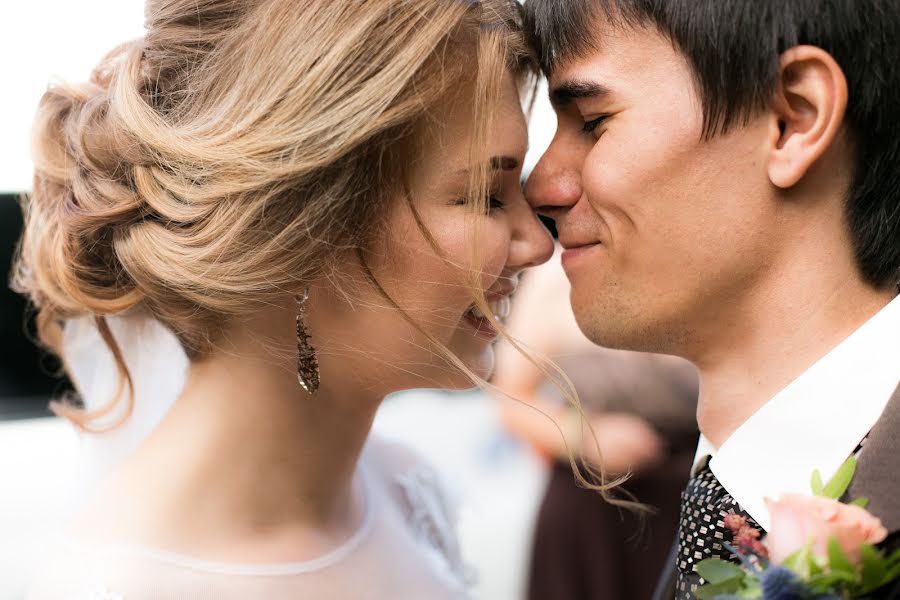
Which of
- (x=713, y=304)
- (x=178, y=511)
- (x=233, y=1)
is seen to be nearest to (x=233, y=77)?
(x=233, y=1)

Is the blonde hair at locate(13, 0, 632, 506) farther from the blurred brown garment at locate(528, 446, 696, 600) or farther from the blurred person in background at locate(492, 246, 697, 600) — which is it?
the blurred brown garment at locate(528, 446, 696, 600)

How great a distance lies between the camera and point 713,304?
1.76 metres

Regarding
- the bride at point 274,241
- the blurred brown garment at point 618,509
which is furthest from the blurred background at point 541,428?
the bride at point 274,241

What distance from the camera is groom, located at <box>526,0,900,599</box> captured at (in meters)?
1.58

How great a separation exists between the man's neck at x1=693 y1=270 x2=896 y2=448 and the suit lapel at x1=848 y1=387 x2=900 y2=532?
25cm

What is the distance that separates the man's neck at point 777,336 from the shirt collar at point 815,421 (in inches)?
2.0

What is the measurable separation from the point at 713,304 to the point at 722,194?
0.21m

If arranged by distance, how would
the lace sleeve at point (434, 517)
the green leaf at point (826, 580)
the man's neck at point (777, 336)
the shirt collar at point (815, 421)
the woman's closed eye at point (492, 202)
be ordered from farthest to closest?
the lace sleeve at point (434, 517)
the woman's closed eye at point (492, 202)
the man's neck at point (777, 336)
the shirt collar at point (815, 421)
the green leaf at point (826, 580)

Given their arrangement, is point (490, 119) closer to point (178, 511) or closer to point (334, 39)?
point (334, 39)

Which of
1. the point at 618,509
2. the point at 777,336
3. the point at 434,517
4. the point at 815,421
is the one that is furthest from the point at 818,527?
the point at 618,509

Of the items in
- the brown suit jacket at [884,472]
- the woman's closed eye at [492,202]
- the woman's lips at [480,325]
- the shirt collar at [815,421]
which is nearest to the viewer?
the brown suit jacket at [884,472]

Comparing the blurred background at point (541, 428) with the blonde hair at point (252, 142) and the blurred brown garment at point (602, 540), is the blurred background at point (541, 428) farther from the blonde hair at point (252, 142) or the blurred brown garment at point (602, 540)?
the blonde hair at point (252, 142)

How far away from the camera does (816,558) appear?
1.20 metres

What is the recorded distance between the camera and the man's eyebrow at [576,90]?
5.75ft
